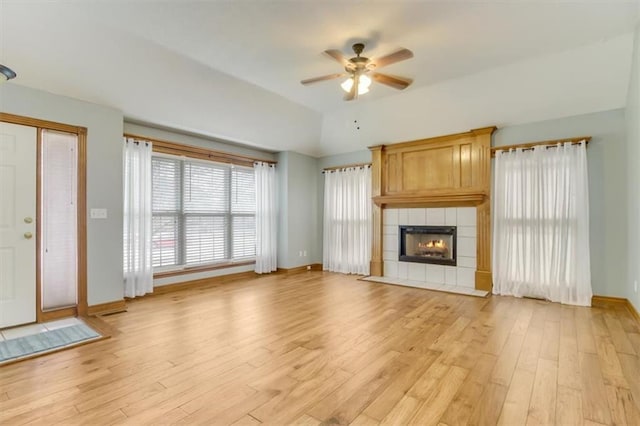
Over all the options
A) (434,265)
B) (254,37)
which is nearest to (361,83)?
(254,37)

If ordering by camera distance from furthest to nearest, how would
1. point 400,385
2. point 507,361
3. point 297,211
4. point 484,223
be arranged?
point 297,211, point 484,223, point 507,361, point 400,385

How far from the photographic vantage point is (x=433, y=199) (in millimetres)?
5363

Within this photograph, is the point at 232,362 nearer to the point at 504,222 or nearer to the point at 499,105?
the point at 504,222

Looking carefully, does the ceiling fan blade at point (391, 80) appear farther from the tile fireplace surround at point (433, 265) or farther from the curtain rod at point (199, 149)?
the curtain rod at point (199, 149)

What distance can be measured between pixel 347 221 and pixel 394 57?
12.9 feet

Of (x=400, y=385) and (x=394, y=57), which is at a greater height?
(x=394, y=57)

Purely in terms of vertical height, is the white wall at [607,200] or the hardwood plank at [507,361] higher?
the white wall at [607,200]

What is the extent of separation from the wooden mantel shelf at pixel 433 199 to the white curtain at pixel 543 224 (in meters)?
0.33

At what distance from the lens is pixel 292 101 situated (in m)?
5.00

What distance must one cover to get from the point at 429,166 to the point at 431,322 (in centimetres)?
300

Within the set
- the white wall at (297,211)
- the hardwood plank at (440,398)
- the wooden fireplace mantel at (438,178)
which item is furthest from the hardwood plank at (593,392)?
the white wall at (297,211)

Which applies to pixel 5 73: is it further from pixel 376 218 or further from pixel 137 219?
pixel 376 218

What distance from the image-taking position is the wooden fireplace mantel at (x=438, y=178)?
4883 mm

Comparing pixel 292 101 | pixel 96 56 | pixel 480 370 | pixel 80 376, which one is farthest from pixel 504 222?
pixel 96 56
